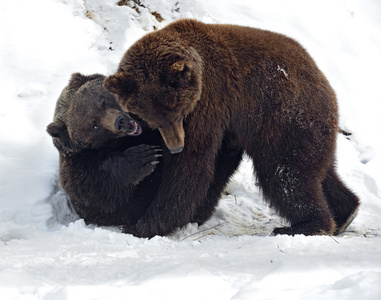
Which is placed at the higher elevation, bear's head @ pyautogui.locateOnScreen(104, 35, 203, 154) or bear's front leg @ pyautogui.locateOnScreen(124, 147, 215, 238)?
bear's head @ pyautogui.locateOnScreen(104, 35, 203, 154)

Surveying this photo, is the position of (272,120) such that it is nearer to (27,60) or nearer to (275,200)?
(275,200)

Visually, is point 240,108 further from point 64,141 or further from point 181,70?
point 64,141

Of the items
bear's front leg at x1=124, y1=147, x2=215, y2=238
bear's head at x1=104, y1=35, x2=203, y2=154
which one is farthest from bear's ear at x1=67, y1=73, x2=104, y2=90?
bear's front leg at x1=124, y1=147, x2=215, y2=238

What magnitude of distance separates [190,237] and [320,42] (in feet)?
22.0

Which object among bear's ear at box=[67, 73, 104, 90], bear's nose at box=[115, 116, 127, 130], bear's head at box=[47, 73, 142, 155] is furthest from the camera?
bear's ear at box=[67, 73, 104, 90]

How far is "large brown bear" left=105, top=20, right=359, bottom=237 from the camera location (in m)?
4.53

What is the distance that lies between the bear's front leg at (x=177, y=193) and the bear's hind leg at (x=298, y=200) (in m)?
0.63

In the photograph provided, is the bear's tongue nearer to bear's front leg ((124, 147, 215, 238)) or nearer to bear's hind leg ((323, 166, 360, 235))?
bear's front leg ((124, 147, 215, 238))

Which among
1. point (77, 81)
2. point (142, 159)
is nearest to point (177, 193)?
point (142, 159)

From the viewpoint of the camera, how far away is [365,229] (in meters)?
5.62

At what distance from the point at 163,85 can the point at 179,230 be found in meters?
1.85

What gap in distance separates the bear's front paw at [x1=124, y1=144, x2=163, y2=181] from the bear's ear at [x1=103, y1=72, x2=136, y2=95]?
807 mm

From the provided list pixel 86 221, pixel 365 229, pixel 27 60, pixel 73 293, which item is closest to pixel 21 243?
pixel 86 221

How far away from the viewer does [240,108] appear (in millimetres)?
4797
